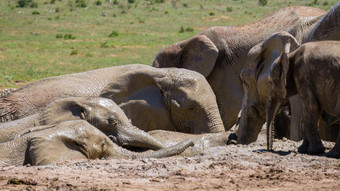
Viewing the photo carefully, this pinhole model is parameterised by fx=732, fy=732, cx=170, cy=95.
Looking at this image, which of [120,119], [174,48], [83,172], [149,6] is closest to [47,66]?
[174,48]

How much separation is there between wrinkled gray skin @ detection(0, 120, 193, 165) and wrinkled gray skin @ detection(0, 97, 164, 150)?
0.29m

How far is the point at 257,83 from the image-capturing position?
23.0 ft

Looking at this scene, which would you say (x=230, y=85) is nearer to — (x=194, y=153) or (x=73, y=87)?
(x=73, y=87)

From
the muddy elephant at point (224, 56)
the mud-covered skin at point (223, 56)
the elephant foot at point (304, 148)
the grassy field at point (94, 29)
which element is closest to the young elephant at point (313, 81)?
the elephant foot at point (304, 148)

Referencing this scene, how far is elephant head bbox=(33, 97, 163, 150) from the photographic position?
21.1 ft

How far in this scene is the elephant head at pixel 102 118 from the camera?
6.42 metres

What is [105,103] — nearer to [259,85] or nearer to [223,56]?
[259,85]

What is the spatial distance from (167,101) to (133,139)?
168 cm

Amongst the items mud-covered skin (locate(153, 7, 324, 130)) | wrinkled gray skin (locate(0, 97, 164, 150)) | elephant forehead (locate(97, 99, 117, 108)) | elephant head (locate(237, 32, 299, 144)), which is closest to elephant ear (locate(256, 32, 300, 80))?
elephant head (locate(237, 32, 299, 144))

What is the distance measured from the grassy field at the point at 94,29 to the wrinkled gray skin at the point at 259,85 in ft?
24.3

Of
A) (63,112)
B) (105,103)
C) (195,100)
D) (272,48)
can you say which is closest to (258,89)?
(272,48)

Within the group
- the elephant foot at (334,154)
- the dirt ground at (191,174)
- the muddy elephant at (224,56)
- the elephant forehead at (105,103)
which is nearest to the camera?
the dirt ground at (191,174)

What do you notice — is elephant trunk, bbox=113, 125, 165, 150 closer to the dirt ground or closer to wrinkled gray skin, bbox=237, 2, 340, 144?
the dirt ground

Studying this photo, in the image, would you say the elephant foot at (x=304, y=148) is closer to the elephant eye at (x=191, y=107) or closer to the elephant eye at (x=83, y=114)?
the elephant eye at (x=83, y=114)
